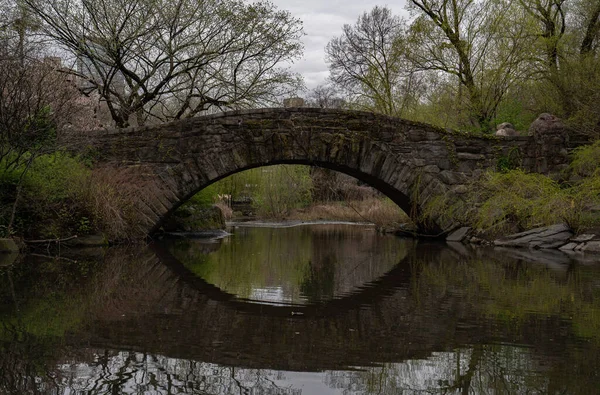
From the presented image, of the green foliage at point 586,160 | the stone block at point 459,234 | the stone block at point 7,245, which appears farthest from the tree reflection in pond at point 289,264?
the green foliage at point 586,160

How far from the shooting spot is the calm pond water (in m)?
3.55

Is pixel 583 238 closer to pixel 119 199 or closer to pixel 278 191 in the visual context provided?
pixel 119 199

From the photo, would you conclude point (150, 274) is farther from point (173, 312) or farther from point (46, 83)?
point (46, 83)

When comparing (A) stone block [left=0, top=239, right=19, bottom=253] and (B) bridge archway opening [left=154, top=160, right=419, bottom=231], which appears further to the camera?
(B) bridge archway opening [left=154, top=160, right=419, bottom=231]

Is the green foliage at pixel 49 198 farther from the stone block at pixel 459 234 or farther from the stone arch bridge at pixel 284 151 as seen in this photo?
the stone block at pixel 459 234

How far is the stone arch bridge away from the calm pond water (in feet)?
11.6

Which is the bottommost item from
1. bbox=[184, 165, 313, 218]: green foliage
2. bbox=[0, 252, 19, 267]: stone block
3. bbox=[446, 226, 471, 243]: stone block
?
bbox=[0, 252, 19, 267]: stone block

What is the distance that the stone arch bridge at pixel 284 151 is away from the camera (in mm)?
12852

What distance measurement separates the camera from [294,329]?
4922 mm

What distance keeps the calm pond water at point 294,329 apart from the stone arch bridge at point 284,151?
3542 mm

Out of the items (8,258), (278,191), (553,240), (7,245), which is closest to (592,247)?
(553,240)

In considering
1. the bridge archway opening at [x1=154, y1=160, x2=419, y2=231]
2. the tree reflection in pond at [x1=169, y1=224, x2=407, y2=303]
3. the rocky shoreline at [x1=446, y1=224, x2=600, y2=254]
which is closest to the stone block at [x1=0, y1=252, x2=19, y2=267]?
the tree reflection in pond at [x1=169, y1=224, x2=407, y2=303]

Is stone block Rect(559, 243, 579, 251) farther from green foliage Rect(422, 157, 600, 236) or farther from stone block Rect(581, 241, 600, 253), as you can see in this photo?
green foliage Rect(422, 157, 600, 236)

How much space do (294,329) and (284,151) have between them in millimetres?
8412
